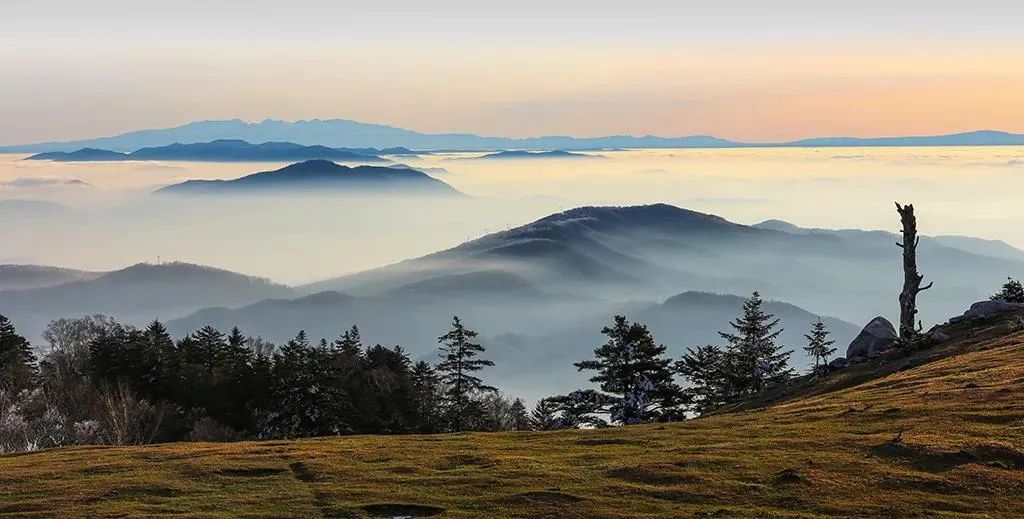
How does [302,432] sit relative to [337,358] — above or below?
below

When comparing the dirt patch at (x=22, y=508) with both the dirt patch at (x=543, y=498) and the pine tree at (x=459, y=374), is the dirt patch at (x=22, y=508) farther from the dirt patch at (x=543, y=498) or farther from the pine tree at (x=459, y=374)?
the pine tree at (x=459, y=374)

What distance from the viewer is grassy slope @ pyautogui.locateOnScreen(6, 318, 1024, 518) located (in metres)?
26.5

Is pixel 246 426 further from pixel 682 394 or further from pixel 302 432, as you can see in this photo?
pixel 682 394

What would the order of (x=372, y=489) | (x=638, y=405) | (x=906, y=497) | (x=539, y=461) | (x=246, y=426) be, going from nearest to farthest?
(x=906, y=497), (x=372, y=489), (x=539, y=461), (x=638, y=405), (x=246, y=426)

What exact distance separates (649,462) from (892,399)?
635 inches

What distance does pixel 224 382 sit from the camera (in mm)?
88750

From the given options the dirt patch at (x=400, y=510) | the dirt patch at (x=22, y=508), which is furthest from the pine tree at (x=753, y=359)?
the dirt patch at (x=22, y=508)

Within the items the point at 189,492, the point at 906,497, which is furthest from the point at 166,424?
the point at 906,497

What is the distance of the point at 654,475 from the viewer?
1189 inches

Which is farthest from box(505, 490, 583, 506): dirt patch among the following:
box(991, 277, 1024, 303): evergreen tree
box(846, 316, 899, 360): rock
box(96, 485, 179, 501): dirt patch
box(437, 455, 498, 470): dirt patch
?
box(991, 277, 1024, 303): evergreen tree

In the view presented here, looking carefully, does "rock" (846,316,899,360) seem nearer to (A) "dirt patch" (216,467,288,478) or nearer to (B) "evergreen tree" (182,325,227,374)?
(A) "dirt patch" (216,467,288,478)

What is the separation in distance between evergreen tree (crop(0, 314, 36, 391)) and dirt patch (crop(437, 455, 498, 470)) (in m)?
71.2

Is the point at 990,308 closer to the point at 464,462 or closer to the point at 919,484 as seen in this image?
the point at 919,484

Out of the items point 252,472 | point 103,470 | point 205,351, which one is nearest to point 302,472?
point 252,472
